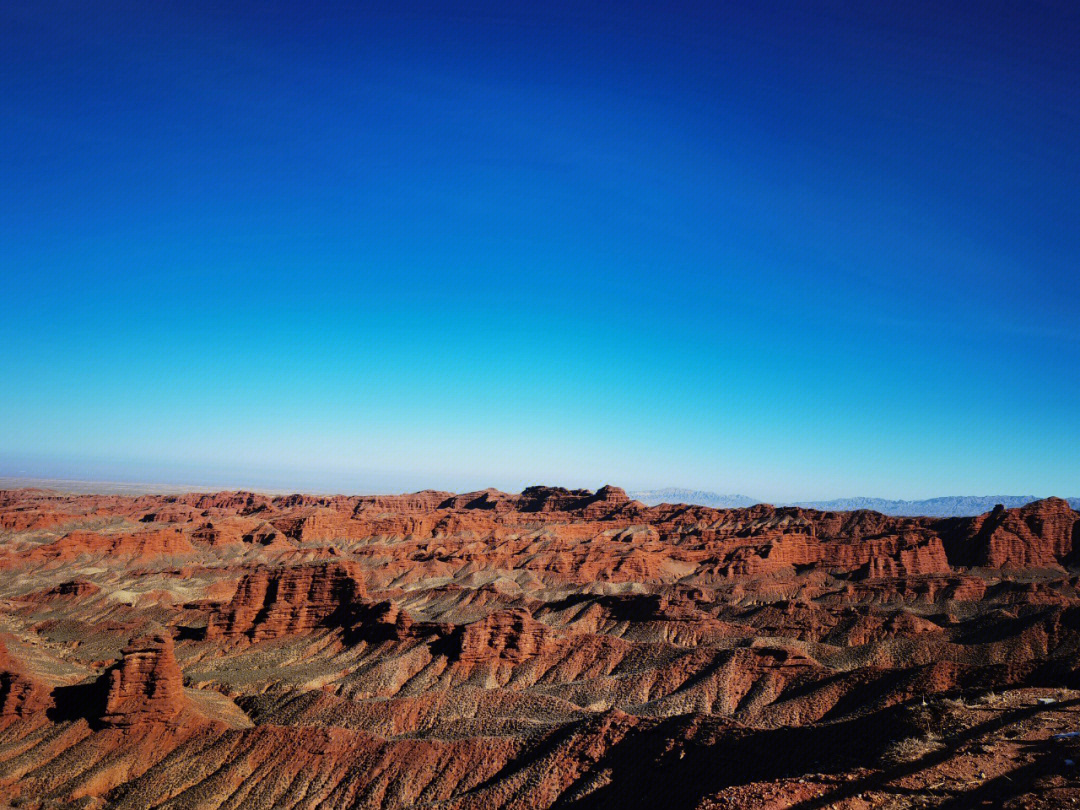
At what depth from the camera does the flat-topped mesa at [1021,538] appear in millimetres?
150625

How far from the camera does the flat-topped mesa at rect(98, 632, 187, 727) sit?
170ft

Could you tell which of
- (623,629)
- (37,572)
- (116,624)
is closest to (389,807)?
(623,629)

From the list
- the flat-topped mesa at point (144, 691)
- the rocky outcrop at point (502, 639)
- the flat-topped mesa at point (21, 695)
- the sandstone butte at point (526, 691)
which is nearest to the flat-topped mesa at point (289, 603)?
the sandstone butte at point (526, 691)

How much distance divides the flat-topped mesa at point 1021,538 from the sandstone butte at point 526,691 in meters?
5.85

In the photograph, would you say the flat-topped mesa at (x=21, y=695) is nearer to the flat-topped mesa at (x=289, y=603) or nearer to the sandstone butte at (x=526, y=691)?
the sandstone butte at (x=526, y=691)

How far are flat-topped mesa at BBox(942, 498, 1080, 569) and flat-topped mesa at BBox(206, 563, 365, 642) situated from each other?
435ft

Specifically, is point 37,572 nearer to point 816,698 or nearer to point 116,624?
point 116,624

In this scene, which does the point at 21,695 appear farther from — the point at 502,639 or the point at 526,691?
the point at 526,691

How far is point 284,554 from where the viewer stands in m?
164

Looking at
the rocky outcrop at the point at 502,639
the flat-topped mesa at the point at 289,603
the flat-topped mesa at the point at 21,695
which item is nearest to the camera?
the flat-topped mesa at the point at 21,695

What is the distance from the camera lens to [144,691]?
5272cm

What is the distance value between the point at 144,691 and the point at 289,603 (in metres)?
35.3

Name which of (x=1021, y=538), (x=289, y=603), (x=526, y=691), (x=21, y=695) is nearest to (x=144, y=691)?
(x=21, y=695)

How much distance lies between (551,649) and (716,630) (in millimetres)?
24193
